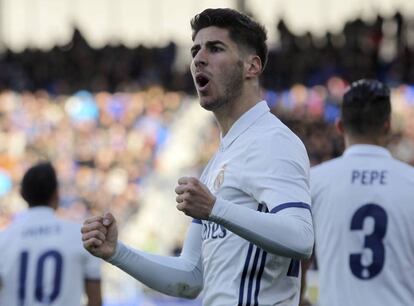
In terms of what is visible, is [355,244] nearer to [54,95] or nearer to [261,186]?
[261,186]

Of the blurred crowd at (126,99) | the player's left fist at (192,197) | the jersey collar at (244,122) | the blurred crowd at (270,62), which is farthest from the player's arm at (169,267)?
the blurred crowd at (270,62)

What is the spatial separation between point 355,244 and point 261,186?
1529 mm

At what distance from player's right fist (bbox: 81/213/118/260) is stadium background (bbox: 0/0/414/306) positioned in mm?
11992

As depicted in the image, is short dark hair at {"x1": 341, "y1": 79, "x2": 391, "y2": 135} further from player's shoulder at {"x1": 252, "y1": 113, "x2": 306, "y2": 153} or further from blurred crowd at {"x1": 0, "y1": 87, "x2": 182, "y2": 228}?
blurred crowd at {"x1": 0, "y1": 87, "x2": 182, "y2": 228}

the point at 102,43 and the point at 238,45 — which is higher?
the point at 102,43

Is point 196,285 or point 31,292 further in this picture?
point 31,292

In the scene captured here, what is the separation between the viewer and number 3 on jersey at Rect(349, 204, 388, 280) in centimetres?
480

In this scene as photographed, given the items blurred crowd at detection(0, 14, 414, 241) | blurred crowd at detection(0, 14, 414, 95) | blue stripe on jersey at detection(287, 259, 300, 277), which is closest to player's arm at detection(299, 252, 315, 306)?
blue stripe on jersey at detection(287, 259, 300, 277)

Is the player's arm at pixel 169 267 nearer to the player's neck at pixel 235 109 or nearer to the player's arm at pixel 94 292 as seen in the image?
the player's neck at pixel 235 109

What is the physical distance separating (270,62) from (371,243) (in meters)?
15.5

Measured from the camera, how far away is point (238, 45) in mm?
3768

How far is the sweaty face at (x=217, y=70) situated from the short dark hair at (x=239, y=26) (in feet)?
0.08

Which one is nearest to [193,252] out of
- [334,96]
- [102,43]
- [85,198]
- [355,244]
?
[355,244]

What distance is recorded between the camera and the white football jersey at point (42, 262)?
6.16 meters
